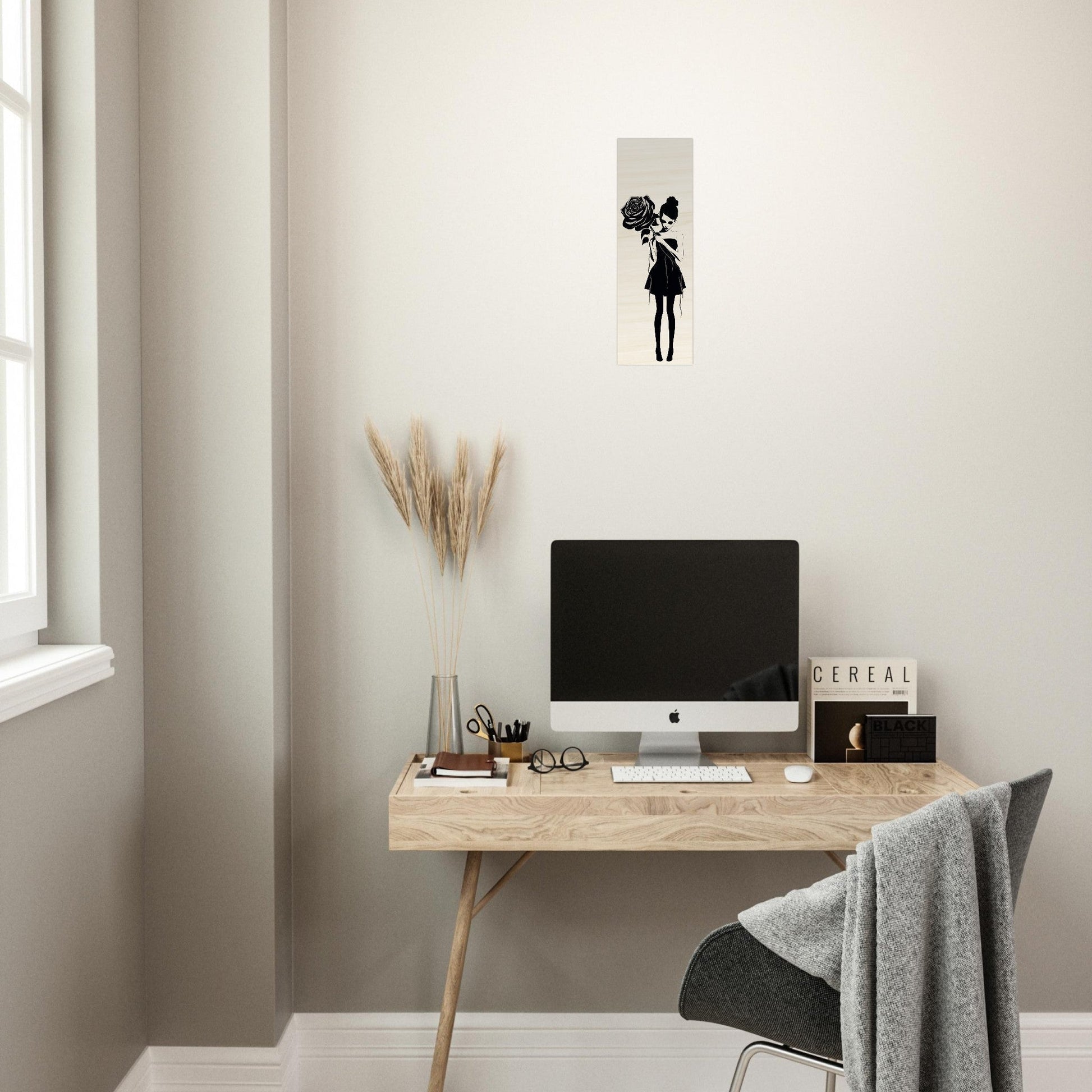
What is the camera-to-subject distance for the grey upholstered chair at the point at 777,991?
1547 mm

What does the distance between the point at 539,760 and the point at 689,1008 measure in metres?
0.67

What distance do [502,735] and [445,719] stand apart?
151mm

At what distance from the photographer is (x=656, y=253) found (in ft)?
7.52

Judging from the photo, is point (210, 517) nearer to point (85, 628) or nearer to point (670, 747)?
point (85, 628)

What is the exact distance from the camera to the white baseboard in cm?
231

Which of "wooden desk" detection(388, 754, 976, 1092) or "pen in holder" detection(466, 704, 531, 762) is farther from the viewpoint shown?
"pen in holder" detection(466, 704, 531, 762)

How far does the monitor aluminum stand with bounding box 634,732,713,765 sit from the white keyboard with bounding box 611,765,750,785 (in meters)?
0.06

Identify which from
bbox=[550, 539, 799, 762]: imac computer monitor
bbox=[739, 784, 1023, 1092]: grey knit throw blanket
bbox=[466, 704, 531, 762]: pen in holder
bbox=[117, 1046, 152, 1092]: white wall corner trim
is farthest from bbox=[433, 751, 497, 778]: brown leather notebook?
bbox=[117, 1046, 152, 1092]: white wall corner trim

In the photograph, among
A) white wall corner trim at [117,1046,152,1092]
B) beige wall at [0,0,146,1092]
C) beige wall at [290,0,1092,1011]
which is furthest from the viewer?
beige wall at [290,0,1092,1011]

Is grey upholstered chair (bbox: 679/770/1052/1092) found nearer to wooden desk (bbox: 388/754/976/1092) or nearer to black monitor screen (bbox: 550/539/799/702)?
wooden desk (bbox: 388/754/976/1092)

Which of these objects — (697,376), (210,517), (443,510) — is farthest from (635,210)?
(210,517)

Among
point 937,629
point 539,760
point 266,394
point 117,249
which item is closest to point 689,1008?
point 539,760

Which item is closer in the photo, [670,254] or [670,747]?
[670,747]

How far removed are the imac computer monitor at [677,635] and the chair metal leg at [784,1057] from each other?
652 millimetres
